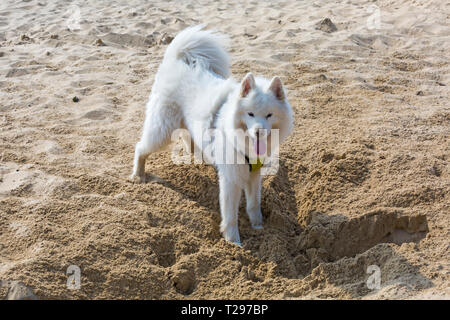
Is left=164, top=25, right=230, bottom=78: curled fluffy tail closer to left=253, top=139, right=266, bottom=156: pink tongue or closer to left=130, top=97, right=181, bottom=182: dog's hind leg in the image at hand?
left=130, top=97, right=181, bottom=182: dog's hind leg

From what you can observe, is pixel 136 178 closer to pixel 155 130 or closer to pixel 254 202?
pixel 155 130

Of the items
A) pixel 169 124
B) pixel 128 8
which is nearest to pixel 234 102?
pixel 169 124

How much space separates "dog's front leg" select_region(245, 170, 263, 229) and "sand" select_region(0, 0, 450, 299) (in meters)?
0.09

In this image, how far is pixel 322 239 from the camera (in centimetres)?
353

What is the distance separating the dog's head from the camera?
3.22 metres

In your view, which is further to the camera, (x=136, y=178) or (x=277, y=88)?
(x=136, y=178)

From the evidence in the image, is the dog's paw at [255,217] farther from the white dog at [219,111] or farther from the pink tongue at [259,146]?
the pink tongue at [259,146]

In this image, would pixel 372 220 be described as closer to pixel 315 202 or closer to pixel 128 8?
pixel 315 202

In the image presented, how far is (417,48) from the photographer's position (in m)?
6.91

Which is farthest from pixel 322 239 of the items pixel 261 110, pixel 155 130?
pixel 155 130

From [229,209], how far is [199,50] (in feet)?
5.00

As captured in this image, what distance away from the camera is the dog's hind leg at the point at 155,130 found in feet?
13.1

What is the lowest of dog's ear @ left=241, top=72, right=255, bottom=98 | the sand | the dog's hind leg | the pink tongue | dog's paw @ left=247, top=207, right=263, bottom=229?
dog's paw @ left=247, top=207, right=263, bottom=229

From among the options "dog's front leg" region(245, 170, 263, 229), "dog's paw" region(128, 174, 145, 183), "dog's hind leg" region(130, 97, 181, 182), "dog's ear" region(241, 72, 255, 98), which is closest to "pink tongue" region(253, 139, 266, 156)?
"dog's ear" region(241, 72, 255, 98)
